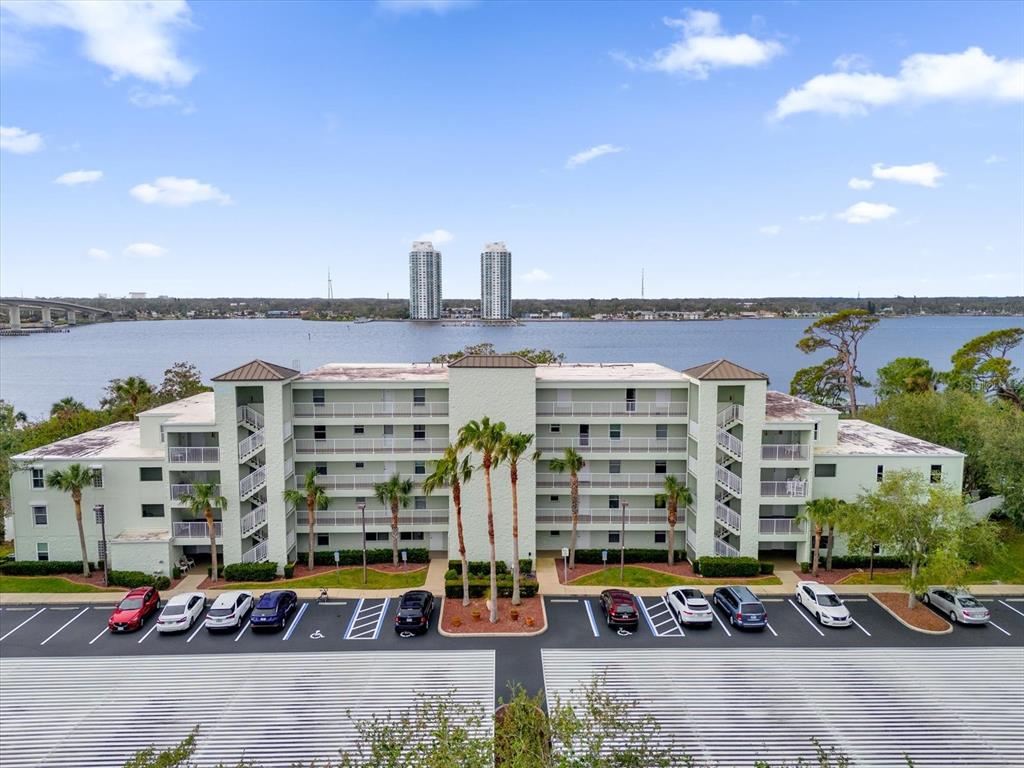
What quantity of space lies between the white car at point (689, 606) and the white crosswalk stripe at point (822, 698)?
195 cm

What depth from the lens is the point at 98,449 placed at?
38750 mm

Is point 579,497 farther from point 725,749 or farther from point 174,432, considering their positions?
point 174,432

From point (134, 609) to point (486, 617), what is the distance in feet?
52.4

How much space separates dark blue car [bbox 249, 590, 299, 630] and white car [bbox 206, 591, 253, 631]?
1.87 feet

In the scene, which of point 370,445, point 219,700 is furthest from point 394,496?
point 219,700

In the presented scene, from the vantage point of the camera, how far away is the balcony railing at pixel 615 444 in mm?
38906

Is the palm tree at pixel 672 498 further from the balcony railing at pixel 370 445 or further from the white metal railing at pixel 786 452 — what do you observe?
the balcony railing at pixel 370 445

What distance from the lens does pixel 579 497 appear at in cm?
3962

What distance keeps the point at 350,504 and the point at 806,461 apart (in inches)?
1018

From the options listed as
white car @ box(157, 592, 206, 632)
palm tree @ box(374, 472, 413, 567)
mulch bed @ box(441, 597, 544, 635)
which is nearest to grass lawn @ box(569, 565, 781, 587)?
mulch bed @ box(441, 597, 544, 635)

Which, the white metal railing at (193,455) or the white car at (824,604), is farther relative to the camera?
the white metal railing at (193,455)

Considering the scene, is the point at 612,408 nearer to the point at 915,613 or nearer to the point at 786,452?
the point at 786,452

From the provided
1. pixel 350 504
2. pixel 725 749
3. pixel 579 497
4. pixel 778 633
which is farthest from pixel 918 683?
pixel 350 504

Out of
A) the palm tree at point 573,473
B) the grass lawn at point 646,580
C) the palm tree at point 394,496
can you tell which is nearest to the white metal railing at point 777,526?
the grass lawn at point 646,580
